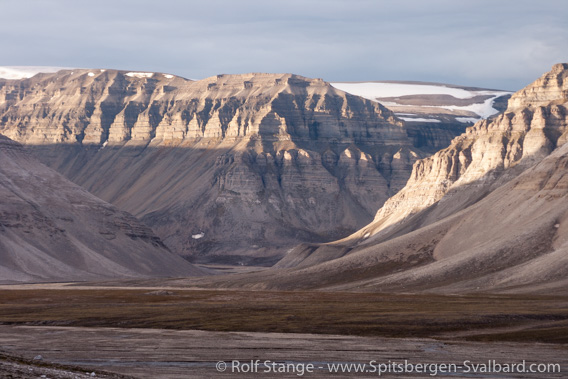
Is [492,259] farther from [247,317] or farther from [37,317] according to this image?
[37,317]

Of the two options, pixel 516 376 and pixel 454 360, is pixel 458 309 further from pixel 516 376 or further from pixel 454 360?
pixel 516 376

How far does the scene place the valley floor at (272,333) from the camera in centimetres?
7594

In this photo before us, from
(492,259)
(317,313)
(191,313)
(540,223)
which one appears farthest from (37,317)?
(540,223)

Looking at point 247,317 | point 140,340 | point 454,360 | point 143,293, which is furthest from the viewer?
point 143,293

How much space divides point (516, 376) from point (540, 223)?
116298 mm

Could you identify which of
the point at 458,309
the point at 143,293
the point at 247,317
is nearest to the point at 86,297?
the point at 143,293

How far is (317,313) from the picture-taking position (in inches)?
4678

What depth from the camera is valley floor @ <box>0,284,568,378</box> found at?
75938 mm

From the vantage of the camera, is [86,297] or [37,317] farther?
[86,297]

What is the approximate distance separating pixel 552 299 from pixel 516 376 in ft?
216

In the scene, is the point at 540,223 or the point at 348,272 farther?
the point at 348,272

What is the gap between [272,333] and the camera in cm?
A: 10250

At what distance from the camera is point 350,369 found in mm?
73750

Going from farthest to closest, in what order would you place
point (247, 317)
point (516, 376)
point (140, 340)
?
point (247, 317) → point (140, 340) → point (516, 376)
